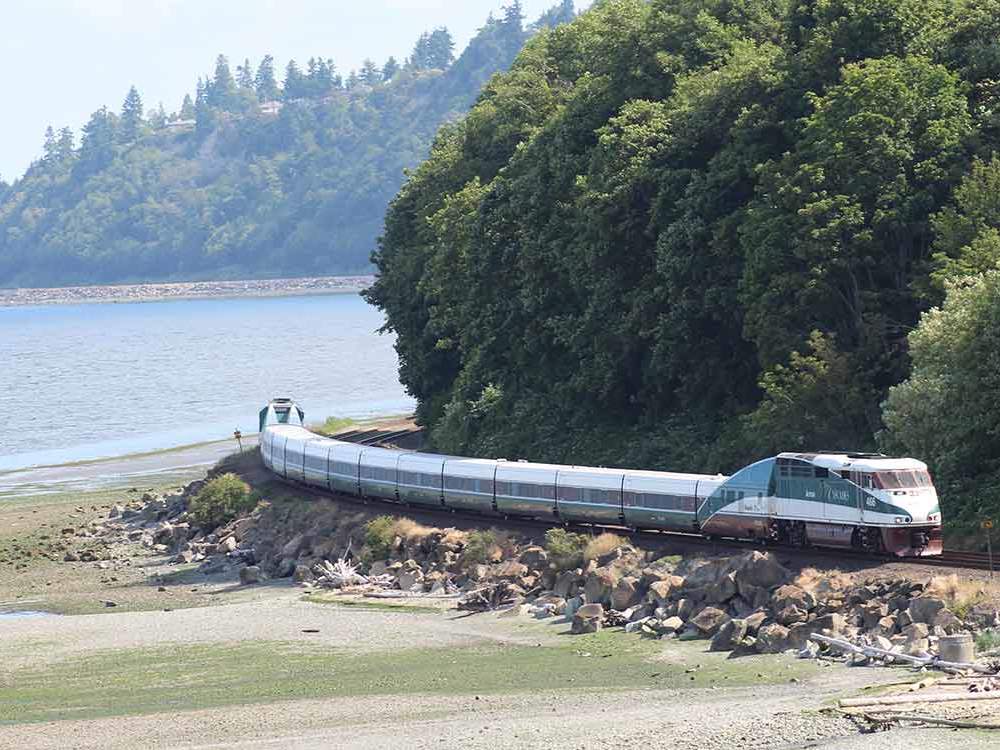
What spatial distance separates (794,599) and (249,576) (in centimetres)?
2748

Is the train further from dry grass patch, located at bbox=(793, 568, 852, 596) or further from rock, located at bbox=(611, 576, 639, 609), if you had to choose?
rock, located at bbox=(611, 576, 639, 609)

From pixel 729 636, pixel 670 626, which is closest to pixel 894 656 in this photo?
pixel 729 636

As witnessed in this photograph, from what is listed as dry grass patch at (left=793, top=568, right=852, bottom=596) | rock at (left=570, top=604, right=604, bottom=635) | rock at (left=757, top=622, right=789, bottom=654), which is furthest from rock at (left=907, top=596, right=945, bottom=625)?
rock at (left=570, top=604, right=604, bottom=635)

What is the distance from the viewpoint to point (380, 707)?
148 ft

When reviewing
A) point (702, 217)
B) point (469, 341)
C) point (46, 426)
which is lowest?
point (46, 426)

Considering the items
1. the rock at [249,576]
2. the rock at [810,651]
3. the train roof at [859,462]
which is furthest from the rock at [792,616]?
the rock at [249,576]

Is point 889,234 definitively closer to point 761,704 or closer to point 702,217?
point 702,217

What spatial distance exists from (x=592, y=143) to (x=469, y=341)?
12687 mm

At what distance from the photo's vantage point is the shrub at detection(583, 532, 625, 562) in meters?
59.3

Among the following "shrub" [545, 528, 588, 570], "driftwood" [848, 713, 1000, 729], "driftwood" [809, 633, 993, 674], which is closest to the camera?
"driftwood" [848, 713, 1000, 729]

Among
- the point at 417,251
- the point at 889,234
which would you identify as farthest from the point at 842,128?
the point at 417,251

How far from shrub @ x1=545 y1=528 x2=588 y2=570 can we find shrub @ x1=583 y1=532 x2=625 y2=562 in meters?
0.27

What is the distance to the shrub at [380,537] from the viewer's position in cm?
6900

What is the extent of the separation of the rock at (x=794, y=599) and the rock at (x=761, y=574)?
1.63 metres
